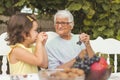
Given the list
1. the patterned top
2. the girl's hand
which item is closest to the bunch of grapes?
the girl's hand

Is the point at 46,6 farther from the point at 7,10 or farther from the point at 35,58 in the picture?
the point at 35,58

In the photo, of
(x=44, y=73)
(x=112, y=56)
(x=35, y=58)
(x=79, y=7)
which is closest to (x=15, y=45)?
(x=35, y=58)

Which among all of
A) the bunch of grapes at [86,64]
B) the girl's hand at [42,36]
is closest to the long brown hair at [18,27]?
the girl's hand at [42,36]

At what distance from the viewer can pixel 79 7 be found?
3.70 meters

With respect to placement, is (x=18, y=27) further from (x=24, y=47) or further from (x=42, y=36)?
(x=42, y=36)

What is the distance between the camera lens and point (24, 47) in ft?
8.13

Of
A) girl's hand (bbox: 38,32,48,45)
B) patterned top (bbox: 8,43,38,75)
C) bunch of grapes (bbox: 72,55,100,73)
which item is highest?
girl's hand (bbox: 38,32,48,45)

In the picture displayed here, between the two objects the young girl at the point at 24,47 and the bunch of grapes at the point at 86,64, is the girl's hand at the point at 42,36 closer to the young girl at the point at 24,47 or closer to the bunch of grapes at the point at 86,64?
the young girl at the point at 24,47

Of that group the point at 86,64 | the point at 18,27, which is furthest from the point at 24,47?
the point at 86,64

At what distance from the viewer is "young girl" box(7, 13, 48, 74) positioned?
2.35m

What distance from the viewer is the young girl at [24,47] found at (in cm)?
235

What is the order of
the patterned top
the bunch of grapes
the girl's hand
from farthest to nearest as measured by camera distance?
the patterned top
the girl's hand
the bunch of grapes

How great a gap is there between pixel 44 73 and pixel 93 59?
0.28m

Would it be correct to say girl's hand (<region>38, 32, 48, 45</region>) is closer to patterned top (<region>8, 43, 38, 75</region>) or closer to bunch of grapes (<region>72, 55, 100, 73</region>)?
patterned top (<region>8, 43, 38, 75</region>)
